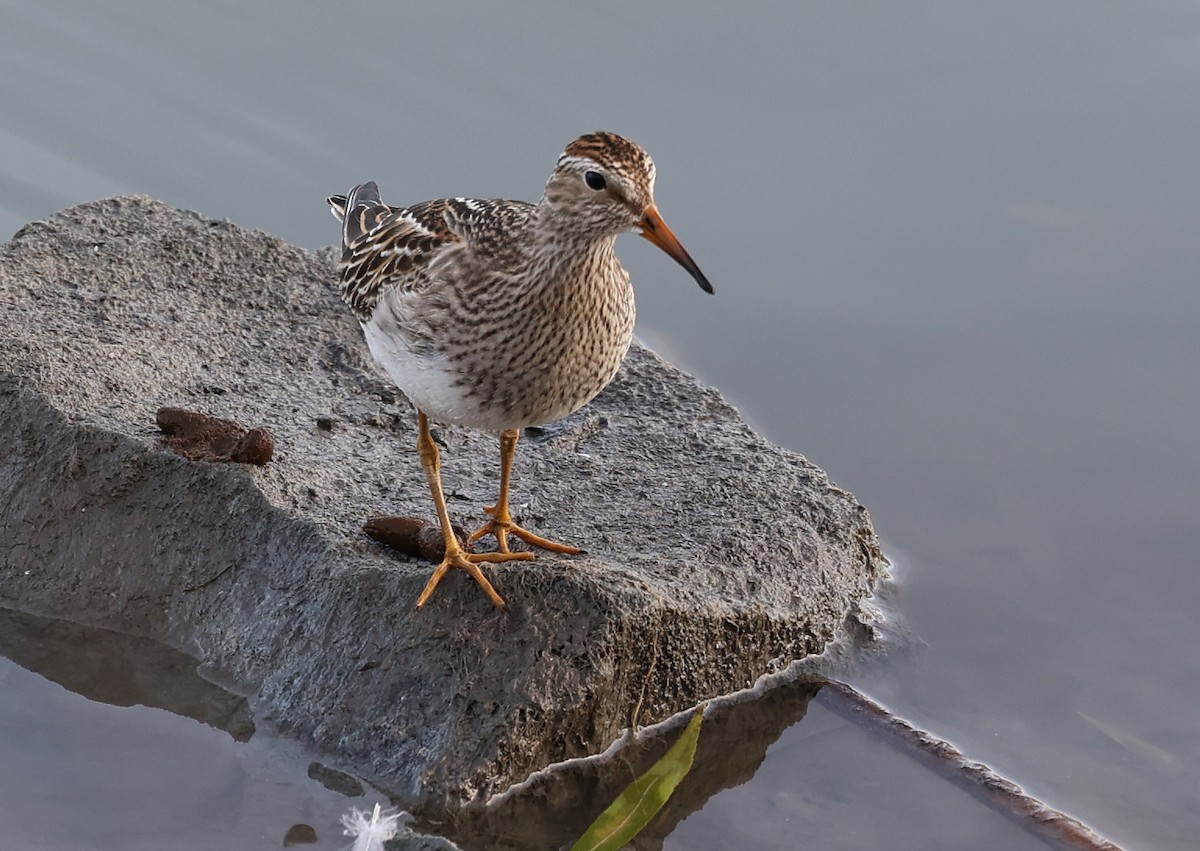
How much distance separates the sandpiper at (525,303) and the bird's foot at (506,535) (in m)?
0.21

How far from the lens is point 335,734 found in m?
5.46

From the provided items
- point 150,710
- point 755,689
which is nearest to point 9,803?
point 150,710

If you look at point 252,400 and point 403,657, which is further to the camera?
point 252,400

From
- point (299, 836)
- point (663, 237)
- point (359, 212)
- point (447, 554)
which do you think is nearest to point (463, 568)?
point (447, 554)

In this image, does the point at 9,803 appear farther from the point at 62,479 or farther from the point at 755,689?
the point at 755,689

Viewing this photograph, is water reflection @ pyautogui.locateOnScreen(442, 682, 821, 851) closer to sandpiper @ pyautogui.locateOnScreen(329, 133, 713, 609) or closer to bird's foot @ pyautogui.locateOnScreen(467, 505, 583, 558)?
sandpiper @ pyautogui.locateOnScreen(329, 133, 713, 609)

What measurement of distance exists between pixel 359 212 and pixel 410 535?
71.2 inches

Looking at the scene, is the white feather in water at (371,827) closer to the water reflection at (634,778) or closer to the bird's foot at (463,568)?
the water reflection at (634,778)

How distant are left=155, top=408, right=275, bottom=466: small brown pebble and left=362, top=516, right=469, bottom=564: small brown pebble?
0.53 metres

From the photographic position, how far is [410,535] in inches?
235

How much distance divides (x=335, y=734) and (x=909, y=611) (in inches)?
106

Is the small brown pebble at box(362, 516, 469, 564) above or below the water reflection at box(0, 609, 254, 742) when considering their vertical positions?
above

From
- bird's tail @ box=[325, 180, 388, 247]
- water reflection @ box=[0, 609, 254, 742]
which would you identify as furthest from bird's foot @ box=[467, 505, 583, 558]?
bird's tail @ box=[325, 180, 388, 247]

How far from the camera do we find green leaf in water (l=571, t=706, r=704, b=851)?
4.74 meters
